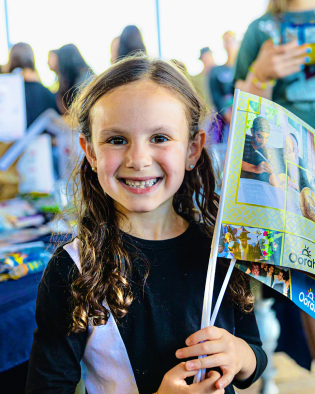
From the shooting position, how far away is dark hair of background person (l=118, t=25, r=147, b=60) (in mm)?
2166

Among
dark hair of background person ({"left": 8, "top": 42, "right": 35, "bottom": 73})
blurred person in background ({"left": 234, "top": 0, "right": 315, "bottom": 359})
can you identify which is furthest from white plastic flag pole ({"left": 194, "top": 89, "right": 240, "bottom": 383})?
dark hair of background person ({"left": 8, "top": 42, "right": 35, "bottom": 73})

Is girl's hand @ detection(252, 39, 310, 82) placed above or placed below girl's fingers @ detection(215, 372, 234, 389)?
above

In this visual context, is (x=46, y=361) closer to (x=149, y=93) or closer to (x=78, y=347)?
(x=78, y=347)

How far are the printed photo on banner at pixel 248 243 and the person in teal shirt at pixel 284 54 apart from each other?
0.54 m

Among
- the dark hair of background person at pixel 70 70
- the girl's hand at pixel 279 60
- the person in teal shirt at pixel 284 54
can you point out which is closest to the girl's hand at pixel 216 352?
the person in teal shirt at pixel 284 54

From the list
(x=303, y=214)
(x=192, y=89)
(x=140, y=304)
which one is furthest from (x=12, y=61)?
(x=303, y=214)

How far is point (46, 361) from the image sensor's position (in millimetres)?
681

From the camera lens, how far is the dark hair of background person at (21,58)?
222 centimetres

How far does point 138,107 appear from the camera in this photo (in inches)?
27.6

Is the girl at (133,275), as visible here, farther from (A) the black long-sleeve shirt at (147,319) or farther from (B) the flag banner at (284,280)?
(B) the flag banner at (284,280)

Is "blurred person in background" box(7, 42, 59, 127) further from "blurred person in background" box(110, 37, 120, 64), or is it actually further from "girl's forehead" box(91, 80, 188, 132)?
"girl's forehead" box(91, 80, 188, 132)

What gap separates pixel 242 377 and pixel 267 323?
36 centimetres

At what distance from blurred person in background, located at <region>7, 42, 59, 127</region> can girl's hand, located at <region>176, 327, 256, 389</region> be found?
1.78 metres

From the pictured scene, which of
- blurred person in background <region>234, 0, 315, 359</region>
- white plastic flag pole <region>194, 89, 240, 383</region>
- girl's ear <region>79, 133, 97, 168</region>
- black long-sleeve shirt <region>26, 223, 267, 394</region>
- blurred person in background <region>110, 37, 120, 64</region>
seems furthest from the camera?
blurred person in background <region>110, 37, 120, 64</region>
